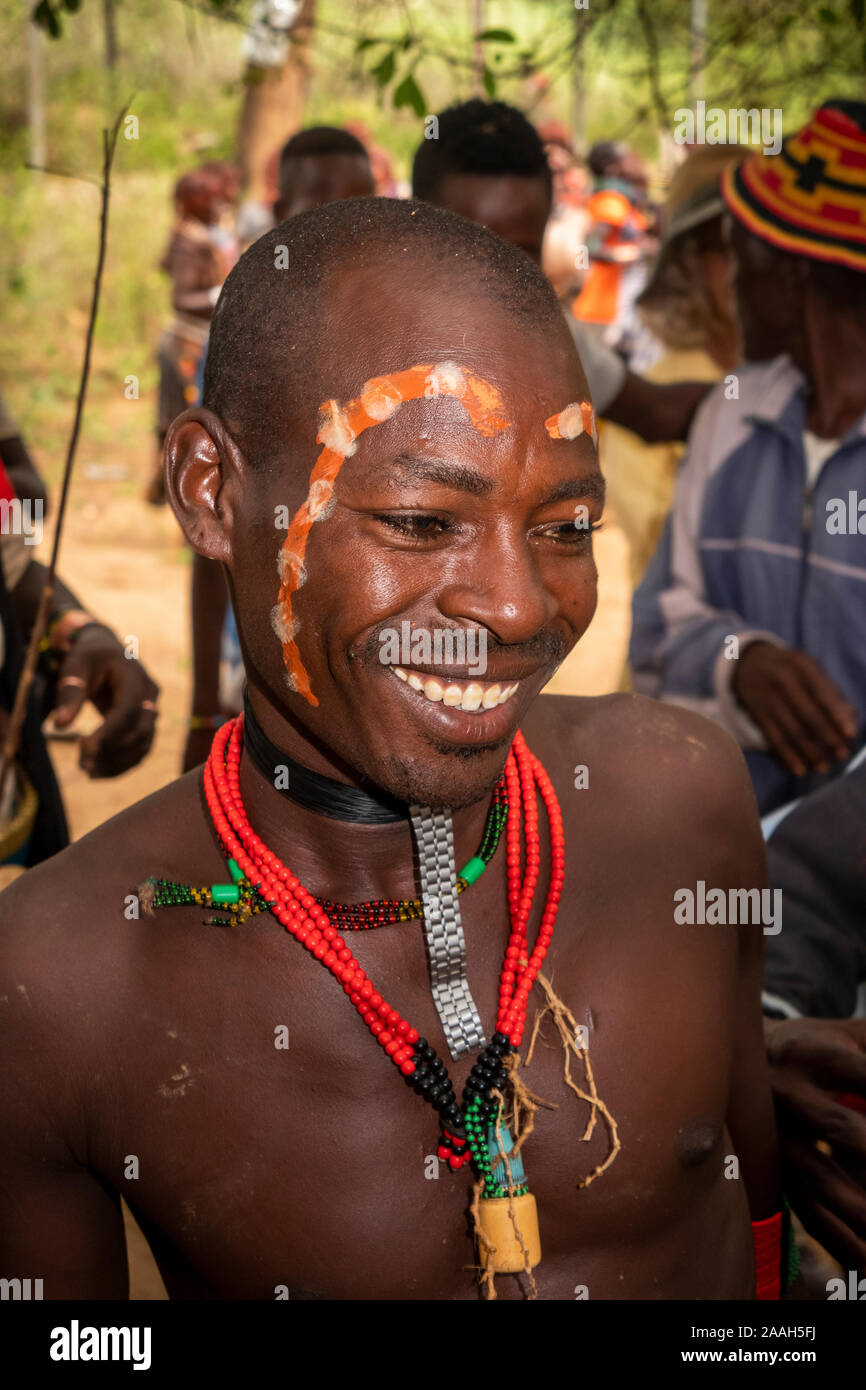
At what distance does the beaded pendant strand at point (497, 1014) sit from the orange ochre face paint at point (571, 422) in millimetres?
548

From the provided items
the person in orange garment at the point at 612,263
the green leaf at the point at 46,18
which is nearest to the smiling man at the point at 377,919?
the green leaf at the point at 46,18

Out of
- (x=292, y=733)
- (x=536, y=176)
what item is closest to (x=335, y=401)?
(x=292, y=733)

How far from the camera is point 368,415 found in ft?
4.88

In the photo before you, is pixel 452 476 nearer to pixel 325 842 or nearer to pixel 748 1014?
pixel 325 842

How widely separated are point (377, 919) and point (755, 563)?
77.7 inches

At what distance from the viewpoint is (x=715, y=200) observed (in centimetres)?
440

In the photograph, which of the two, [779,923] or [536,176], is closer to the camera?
[779,923]

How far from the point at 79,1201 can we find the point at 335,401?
104cm

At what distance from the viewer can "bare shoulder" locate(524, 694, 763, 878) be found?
6.35 ft

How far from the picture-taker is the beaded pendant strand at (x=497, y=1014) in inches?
63.2

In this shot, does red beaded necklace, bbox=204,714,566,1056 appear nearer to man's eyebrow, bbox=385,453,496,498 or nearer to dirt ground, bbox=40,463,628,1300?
man's eyebrow, bbox=385,453,496,498

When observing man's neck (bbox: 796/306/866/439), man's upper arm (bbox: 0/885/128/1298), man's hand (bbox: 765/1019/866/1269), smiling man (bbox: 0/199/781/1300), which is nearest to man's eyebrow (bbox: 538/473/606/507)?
smiling man (bbox: 0/199/781/1300)

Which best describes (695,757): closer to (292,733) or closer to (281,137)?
(292,733)

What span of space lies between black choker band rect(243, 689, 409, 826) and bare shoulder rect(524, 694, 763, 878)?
346mm
